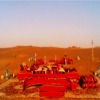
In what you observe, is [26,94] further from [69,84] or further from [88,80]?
[88,80]

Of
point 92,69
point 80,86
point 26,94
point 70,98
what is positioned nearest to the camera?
point 70,98

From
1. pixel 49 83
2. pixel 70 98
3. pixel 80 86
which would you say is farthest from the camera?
pixel 80 86

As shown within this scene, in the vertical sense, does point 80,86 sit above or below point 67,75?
below

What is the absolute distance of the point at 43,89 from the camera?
41.4 ft

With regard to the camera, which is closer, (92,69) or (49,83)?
(49,83)

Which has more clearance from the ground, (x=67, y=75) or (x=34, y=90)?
(x=67, y=75)

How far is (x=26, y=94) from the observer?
42.8 ft

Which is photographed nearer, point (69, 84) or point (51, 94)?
point (51, 94)

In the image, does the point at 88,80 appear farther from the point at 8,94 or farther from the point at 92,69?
the point at 92,69

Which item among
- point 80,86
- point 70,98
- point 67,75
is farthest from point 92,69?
point 70,98

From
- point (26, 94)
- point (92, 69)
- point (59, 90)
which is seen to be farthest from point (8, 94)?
point (92, 69)

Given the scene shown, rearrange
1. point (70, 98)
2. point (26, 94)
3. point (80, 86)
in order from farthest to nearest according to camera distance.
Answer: point (80, 86) < point (26, 94) < point (70, 98)

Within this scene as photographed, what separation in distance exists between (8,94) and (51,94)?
9.08 feet

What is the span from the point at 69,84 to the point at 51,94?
201cm
